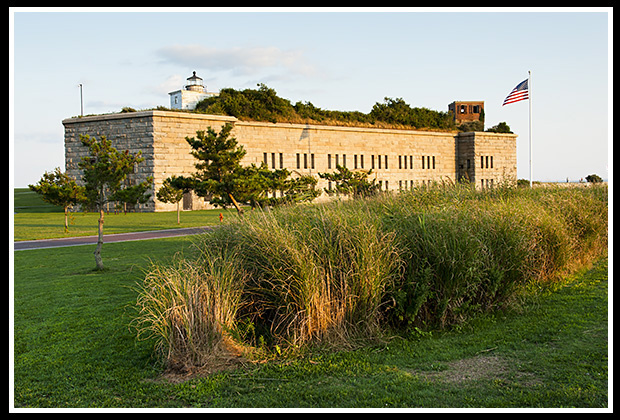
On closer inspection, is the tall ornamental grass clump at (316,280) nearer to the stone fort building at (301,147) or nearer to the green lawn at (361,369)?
the green lawn at (361,369)

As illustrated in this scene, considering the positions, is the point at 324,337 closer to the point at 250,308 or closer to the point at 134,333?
the point at 250,308

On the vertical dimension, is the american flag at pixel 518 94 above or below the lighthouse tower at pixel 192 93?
below

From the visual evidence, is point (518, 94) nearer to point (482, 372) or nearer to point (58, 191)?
point (58, 191)

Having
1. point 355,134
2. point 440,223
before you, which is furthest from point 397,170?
point 440,223

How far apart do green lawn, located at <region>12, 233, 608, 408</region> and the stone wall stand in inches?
955

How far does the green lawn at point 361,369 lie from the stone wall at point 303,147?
24.2m

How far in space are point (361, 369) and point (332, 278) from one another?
4.29 ft

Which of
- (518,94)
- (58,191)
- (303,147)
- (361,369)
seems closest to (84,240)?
(58,191)

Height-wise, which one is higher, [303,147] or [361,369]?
[303,147]

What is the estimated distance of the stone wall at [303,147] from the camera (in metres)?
36.8

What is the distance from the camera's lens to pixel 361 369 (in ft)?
18.0

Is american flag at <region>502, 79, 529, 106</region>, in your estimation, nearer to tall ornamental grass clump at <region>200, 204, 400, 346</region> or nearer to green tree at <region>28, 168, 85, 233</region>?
green tree at <region>28, 168, 85, 233</region>

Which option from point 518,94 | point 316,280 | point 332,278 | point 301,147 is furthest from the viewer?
point 301,147

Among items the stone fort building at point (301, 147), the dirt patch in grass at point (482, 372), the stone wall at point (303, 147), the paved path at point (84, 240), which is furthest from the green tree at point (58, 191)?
the stone fort building at point (301, 147)
